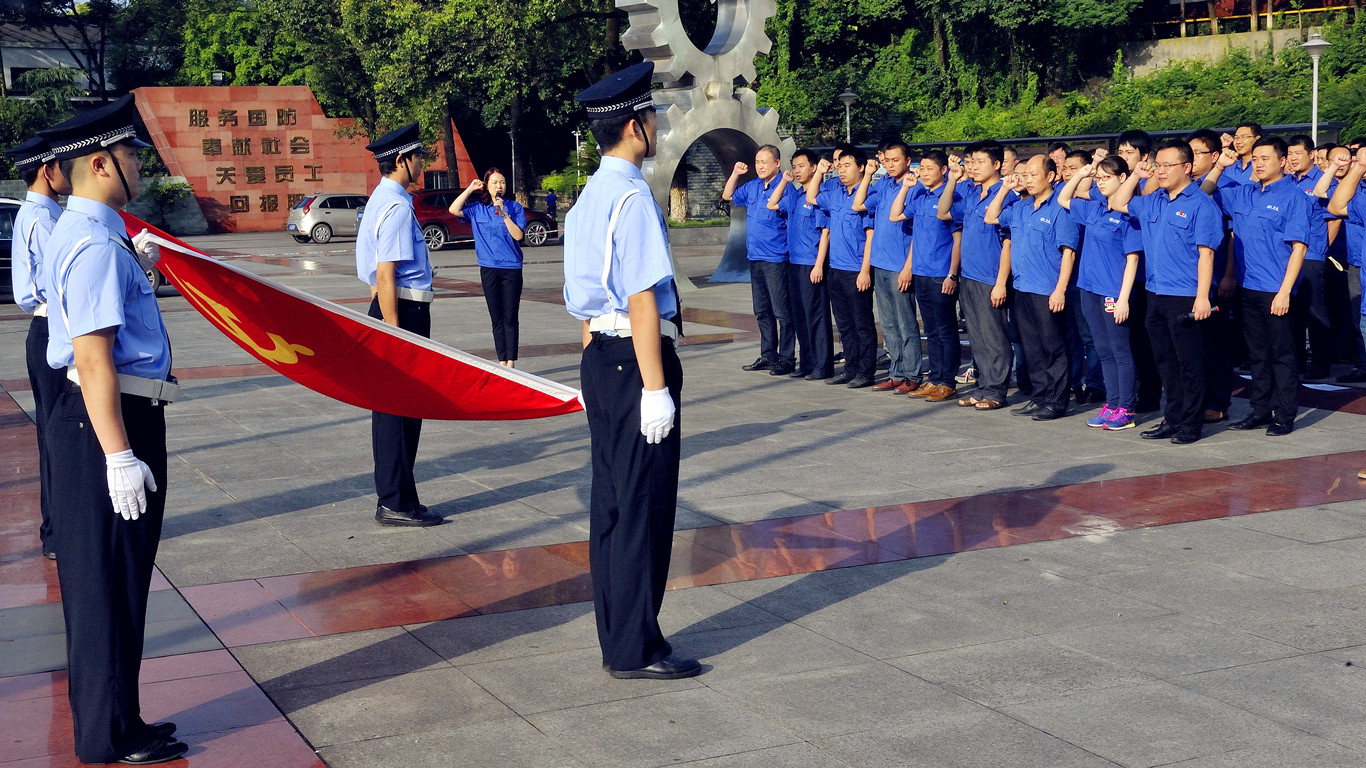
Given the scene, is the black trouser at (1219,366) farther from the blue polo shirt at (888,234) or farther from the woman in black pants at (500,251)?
the woman in black pants at (500,251)

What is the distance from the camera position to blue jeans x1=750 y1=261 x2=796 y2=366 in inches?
463

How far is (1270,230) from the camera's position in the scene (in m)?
8.79

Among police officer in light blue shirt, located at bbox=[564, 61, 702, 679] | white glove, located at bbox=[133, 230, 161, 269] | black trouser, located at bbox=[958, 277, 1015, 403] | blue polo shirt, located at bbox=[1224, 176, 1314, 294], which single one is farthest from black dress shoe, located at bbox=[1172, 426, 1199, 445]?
white glove, located at bbox=[133, 230, 161, 269]

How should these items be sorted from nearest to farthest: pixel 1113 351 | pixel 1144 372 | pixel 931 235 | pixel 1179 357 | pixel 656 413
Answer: pixel 656 413 < pixel 1179 357 < pixel 1113 351 < pixel 1144 372 < pixel 931 235

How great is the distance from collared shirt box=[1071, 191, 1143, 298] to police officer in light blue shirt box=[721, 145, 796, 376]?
310cm

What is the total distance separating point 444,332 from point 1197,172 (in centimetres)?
867

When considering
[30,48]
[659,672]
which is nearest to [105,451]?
[659,672]

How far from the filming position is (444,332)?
593 inches

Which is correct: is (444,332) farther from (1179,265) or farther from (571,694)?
(571,694)

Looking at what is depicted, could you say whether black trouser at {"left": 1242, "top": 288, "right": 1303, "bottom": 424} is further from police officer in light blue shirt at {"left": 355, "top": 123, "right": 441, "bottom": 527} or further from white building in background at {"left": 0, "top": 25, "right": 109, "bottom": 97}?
white building in background at {"left": 0, "top": 25, "right": 109, "bottom": 97}

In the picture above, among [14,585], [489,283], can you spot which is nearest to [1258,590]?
[14,585]

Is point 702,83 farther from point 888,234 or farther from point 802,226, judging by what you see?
point 888,234

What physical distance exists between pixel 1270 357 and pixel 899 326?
2.91 metres

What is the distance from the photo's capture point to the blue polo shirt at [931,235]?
33.8 feet
